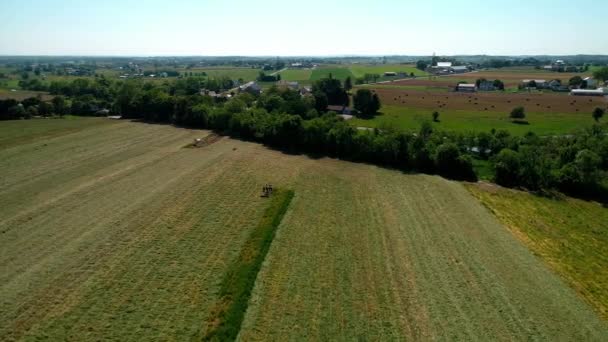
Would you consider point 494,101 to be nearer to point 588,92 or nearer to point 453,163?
point 588,92

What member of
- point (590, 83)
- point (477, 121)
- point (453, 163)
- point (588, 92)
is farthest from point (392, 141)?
point (590, 83)

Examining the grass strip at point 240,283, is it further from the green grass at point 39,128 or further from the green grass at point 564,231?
the green grass at point 39,128

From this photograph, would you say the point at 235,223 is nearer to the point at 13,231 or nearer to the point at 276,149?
the point at 13,231

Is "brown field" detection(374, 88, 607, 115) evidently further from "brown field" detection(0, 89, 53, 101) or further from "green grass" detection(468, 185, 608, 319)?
"brown field" detection(0, 89, 53, 101)

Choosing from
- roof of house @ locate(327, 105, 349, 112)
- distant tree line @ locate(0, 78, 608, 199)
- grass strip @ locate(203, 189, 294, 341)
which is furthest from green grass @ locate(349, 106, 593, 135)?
grass strip @ locate(203, 189, 294, 341)

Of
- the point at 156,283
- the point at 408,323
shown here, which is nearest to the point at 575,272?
the point at 408,323
